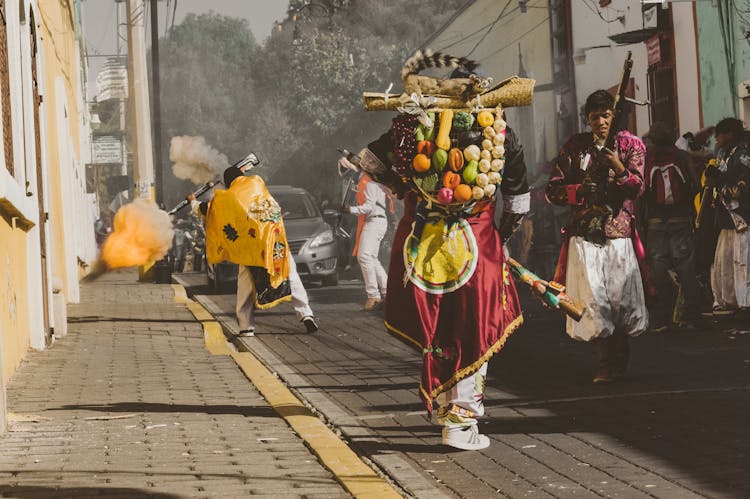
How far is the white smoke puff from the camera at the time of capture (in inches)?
738

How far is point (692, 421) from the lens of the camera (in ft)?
25.6

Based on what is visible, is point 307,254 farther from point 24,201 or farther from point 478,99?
point 478,99

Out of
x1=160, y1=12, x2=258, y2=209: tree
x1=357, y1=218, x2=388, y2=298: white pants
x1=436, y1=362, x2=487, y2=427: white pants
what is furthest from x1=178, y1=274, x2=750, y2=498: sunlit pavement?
x1=160, y1=12, x2=258, y2=209: tree

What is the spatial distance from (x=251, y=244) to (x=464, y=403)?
23.9ft

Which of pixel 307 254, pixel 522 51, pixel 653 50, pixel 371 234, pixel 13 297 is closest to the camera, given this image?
pixel 13 297

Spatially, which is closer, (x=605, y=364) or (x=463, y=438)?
(x=463, y=438)

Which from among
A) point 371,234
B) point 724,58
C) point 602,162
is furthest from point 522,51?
point 602,162

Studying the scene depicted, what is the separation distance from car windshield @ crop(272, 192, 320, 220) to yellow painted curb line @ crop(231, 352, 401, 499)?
45.3ft

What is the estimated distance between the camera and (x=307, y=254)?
23.2 metres

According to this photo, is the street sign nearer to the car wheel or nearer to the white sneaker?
the car wheel

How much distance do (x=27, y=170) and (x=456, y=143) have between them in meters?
6.58

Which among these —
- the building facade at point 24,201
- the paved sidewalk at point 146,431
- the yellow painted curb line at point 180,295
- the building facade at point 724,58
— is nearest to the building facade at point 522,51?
the yellow painted curb line at point 180,295

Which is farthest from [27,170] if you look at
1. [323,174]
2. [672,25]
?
[323,174]

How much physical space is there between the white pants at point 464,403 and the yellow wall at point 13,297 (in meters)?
3.73
